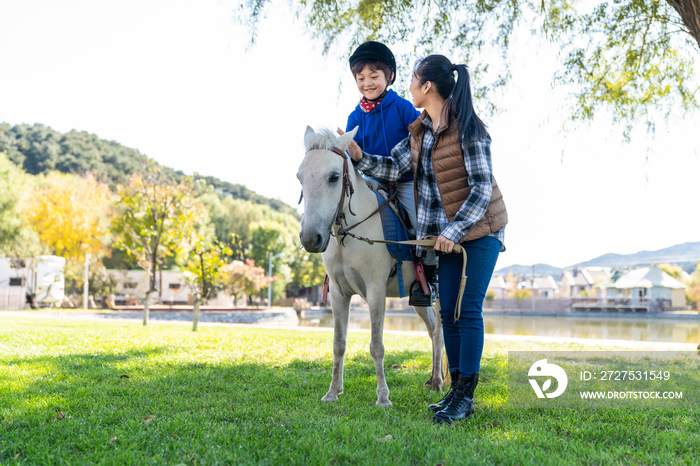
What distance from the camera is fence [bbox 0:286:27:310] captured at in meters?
24.9

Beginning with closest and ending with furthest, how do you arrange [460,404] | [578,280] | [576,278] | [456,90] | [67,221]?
1. [460,404]
2. [456,90]
3. [67,221]
4. [578,280]
5. [576,278]

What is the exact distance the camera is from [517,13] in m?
8.02

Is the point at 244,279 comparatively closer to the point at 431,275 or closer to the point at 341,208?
the point at 431,275

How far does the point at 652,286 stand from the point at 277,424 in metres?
61.0

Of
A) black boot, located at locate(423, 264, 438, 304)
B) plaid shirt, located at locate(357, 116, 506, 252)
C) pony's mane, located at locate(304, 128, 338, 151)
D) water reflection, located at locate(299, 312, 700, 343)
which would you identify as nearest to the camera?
plaid shirt, located at locate(357, 116, 506, 252)

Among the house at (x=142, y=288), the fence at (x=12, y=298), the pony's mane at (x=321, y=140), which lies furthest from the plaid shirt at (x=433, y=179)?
the house at (x=142, y=288)

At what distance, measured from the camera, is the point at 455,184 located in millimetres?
3180

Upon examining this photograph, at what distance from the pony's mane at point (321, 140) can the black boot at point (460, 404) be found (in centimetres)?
183

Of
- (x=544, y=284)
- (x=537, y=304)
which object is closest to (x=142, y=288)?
(x=537, y=304)

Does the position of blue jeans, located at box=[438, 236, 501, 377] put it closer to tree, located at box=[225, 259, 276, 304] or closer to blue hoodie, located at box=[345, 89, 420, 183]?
blue hoodie, located at box=[345, 89, 420, 183]

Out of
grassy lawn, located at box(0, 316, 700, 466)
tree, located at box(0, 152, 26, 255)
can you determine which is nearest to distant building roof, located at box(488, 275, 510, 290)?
tree, located at box(0, 152, 26, 255)

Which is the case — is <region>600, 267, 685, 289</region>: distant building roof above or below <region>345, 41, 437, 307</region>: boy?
below

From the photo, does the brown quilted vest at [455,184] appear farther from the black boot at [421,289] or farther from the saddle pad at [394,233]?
the black boot at [421,289]

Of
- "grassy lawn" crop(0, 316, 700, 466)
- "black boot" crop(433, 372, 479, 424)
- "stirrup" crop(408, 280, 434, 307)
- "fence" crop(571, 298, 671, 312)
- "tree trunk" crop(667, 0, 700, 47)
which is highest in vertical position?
"tree trunk" crop(667, 0, 700, 47)
